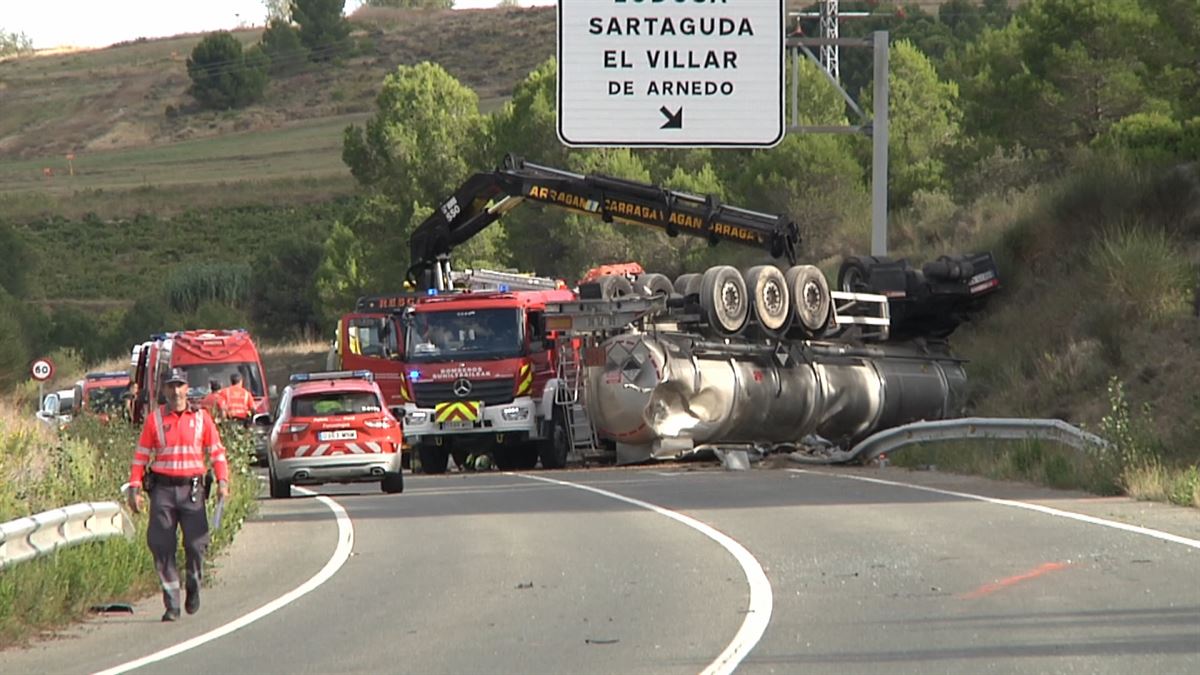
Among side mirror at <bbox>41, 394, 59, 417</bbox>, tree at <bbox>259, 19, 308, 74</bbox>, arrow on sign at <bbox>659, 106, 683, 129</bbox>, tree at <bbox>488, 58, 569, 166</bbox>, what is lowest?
side mirror at <bbox>41, 394, 59, 417</bbox>

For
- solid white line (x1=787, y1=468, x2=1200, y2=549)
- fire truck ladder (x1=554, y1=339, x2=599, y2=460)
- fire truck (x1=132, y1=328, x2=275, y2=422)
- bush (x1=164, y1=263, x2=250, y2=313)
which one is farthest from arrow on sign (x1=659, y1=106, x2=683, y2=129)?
bush (x1=164, y1=263, x2=250, y2=313)

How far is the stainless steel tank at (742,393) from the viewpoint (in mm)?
30734

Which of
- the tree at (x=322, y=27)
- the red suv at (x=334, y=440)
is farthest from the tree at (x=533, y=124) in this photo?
the tree at (x=322, y=27)

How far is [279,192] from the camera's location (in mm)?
111062

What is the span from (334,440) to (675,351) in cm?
638

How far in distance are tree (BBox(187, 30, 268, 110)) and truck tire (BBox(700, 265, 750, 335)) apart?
363 feet

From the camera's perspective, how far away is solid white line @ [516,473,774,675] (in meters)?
10.9

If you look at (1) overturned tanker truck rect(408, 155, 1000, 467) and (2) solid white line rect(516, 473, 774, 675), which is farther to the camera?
(1) overturned tanker truck rect(408, 155, 1000, 467)

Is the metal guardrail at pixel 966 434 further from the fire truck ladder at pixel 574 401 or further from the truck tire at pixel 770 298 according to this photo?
the fire truck ladder at pixel 574 401

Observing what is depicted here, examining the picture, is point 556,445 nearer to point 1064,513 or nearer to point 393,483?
point 393,483

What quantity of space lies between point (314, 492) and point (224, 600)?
1453cm

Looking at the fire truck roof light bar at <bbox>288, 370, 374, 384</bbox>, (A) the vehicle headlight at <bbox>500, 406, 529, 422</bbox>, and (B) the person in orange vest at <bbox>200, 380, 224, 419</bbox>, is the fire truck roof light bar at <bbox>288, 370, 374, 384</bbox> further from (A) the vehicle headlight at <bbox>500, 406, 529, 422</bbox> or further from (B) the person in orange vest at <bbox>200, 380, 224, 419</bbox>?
(A) the vehicle headlight at <bbox>500, 406, 529, 422</bbox>

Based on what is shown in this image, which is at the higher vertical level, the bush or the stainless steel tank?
the stainless steel tank

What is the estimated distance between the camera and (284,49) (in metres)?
146
